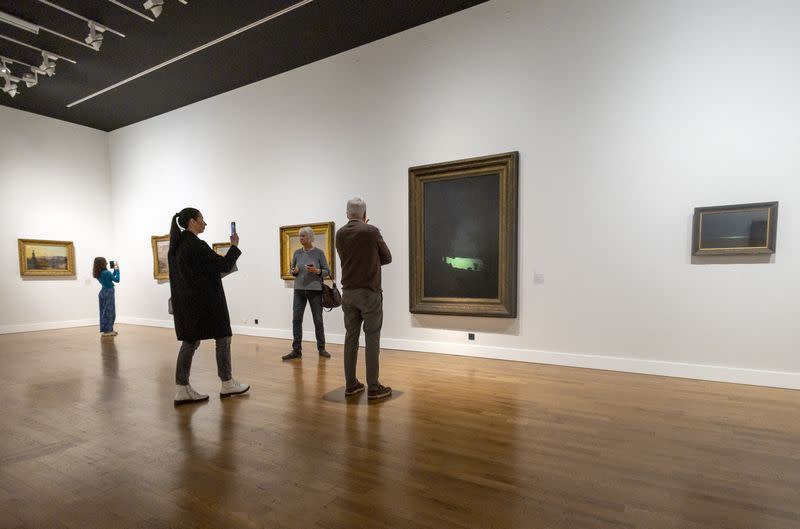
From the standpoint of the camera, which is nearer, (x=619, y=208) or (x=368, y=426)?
(x=368, y=426)

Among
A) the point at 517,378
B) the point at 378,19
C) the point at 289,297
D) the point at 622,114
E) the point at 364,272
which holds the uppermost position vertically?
the point at 378,19

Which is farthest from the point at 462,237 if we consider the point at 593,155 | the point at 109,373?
the point at 109,373

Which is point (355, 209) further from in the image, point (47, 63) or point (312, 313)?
point (47, 63)

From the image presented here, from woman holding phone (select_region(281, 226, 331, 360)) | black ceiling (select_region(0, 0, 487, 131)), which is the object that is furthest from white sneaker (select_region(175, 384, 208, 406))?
black ceiling (select_region(0, 0, 487, 131))

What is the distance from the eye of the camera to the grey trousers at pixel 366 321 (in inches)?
148

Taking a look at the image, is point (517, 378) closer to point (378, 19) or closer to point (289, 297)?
point (289, 297)

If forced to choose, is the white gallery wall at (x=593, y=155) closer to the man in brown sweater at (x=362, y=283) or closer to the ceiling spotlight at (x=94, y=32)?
the man in brown sweater at (x=362, y=283)

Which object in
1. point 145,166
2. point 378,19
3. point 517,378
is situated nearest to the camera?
point 517,378

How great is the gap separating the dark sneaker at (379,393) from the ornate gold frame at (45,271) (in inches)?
387

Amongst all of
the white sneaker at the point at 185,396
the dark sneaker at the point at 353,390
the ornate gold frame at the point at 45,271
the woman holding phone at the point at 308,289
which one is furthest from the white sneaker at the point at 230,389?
the ornate gold frame at the point at 45,271

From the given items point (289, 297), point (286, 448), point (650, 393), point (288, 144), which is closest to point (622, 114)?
point (650, 393)

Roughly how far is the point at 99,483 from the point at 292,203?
574 cm

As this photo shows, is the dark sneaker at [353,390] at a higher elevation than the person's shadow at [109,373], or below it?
higher

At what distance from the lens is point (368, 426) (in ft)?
10.4
